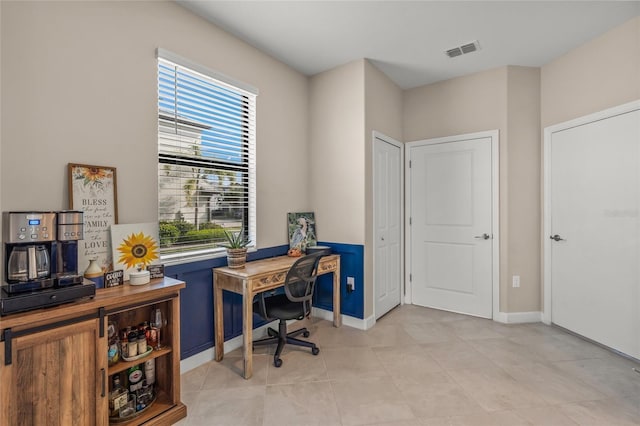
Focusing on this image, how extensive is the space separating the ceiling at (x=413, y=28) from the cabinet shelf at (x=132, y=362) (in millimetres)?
2503

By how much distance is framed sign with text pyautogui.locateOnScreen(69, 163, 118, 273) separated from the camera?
1.78m

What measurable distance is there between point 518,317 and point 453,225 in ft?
3.99

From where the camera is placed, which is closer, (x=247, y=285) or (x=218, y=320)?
(x=247, y=285)

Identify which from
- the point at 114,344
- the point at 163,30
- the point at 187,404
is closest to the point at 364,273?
the point at 187,404

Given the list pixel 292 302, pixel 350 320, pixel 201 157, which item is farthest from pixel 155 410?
pixel 350 320

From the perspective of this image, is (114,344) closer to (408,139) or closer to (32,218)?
(32,218)

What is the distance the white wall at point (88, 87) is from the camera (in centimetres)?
158

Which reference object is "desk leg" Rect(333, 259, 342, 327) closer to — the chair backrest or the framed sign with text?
the chair backrest

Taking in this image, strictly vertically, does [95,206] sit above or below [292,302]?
above

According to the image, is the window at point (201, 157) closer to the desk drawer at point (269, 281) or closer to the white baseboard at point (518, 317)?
the desk drawer at point (269, 281)

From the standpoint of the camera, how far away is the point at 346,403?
198 cm

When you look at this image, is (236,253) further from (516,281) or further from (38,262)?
(516,281)

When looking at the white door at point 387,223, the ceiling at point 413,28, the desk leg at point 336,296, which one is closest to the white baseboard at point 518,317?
the white door at point 387,223

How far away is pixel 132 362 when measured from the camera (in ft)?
5.60
